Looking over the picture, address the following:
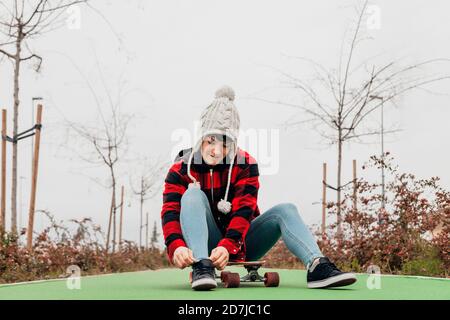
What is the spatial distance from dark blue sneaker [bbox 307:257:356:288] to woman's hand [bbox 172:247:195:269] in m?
0.67

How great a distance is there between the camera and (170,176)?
156 inches

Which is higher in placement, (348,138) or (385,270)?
(348,138)

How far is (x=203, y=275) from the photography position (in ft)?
11.6

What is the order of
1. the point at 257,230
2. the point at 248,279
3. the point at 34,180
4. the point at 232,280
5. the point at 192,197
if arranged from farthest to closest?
the point at 34,180 → the point at 248,279 → the point at 257,230 → the point at 232,280 → the point at 192,197

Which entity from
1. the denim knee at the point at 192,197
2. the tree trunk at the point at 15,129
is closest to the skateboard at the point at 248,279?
the denim knee at the point at 192,197

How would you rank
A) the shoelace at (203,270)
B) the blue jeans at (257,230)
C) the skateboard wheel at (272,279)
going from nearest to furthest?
the shoelace at (203,270), the blue jeans at (257,230), the skateboard wheel at (272,279)

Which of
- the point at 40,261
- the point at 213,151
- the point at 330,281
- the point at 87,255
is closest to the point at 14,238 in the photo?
the point at 40,261

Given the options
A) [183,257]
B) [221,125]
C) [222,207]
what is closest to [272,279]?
[222,207]

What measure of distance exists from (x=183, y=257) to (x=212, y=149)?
68cm

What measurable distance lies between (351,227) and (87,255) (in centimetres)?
316

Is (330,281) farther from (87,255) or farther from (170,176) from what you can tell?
(87,255)

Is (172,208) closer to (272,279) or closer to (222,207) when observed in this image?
(222,207)

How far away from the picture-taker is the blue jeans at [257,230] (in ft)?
12.1

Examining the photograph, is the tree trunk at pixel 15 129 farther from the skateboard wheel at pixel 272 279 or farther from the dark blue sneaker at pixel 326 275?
the dark blue sneaker at pixel 326 275
